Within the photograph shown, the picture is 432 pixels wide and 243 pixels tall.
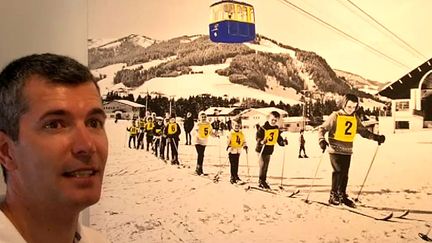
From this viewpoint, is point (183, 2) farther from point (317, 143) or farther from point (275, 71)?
point (317, 143)

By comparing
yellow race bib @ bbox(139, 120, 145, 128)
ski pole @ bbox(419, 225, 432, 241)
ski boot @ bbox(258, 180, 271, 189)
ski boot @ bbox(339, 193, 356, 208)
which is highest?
yellow race bib @ bbox(139, 120, 145, 128)

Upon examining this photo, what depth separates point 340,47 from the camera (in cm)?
145

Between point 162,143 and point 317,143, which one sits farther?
point 162,143

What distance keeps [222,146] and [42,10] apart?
0.74 m

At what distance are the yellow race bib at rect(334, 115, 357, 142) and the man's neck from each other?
34.2 inches

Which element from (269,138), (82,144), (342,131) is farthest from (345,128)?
(82,144)

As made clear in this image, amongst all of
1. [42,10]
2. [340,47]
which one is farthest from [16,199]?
[340,47]

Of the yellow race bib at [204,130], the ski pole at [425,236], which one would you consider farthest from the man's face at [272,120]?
the ski pole at [425,236]

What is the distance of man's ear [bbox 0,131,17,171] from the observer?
0.78 metres

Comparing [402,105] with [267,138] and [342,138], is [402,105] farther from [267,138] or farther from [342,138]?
[267,138]

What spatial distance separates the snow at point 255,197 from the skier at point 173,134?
0.03 metres

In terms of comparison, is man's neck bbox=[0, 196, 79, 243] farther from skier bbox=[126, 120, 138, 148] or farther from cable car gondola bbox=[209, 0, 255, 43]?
cable car gondola bbox=[209, 0, 255, 43]

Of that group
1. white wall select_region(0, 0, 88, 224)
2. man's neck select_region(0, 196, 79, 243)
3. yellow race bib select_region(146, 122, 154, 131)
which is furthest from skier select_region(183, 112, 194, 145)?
man's neck select_region(0, 196, 79, 243)

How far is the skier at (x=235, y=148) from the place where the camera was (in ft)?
4.93
